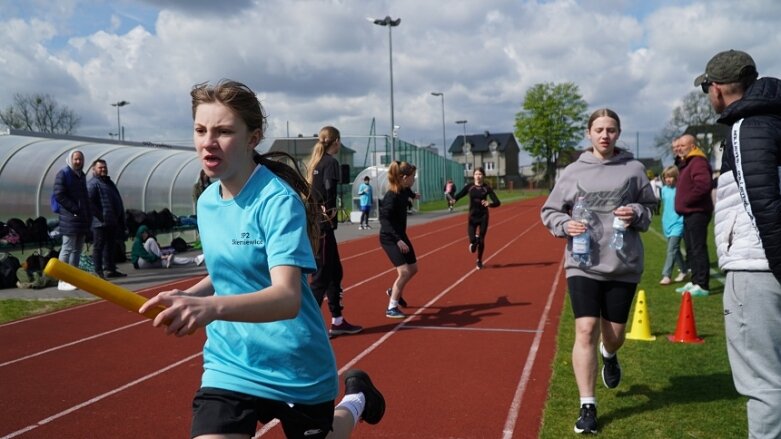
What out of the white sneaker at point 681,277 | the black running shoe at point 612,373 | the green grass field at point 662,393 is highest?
the black running shoe at point 612,373

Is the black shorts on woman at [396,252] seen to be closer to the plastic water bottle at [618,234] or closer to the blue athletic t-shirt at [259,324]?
the plastic water bottle at [618,234]

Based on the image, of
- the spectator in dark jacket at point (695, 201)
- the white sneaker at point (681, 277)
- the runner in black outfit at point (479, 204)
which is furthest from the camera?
the runner in black outfit at point (479, 204)

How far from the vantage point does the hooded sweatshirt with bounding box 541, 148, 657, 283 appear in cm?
422

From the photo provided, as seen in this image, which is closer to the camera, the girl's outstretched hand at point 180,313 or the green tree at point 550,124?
the girl's outstretched hand at point 180,313

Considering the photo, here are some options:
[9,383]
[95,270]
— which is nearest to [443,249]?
[95,270]

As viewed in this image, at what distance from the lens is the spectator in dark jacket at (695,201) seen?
329 inches

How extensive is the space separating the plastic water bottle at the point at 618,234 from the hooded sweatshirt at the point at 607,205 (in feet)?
0.09

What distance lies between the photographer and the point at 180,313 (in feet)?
5.54

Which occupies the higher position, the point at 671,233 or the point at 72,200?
the point at 72,200

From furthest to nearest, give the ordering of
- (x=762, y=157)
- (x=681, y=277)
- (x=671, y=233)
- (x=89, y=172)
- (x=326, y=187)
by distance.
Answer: (x=89, y=172) → (x=681, y=277) → (x=671, y=233) → (x=326, y=187) → (x=762, y=157)

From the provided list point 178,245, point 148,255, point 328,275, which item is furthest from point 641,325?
point 178,245

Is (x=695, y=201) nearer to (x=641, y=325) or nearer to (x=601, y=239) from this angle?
(x=641, y=325)

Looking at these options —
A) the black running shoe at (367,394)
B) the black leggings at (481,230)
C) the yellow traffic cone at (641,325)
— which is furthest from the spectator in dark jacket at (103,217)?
the black running shoe at (367,394)

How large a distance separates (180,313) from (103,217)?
34.9 ft
